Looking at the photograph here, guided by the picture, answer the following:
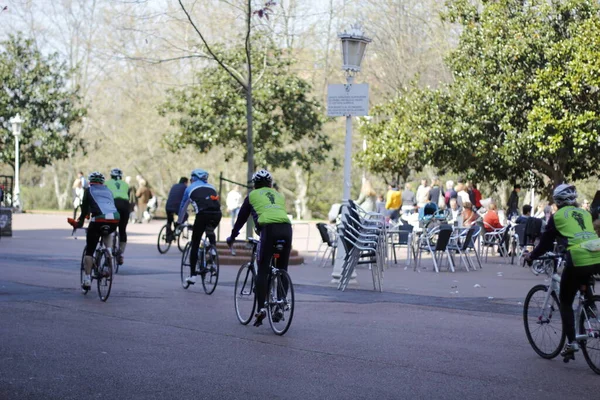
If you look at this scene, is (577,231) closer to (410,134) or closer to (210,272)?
(210,272)

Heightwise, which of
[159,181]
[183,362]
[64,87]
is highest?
[64,87]

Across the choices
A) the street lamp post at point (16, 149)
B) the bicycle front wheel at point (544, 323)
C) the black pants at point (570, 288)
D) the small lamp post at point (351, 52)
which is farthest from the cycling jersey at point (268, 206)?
the street lamp post at point (16, 149)

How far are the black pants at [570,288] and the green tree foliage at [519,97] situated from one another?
58.2ft

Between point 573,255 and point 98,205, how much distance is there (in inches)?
272

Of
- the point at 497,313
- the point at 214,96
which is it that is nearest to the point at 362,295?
the point at 497,313

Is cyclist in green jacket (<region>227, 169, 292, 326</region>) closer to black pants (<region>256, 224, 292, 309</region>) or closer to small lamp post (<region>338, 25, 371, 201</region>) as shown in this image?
black pants (<region>256, 224, 292, 309</region>)

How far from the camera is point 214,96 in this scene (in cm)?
3656

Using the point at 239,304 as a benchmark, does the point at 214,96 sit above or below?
above

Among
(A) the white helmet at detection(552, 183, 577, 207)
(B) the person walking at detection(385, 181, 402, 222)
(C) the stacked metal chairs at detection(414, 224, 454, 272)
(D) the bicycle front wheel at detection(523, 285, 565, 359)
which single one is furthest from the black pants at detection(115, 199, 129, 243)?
(A) the white helmet at detection(552, 183, 577, 207)

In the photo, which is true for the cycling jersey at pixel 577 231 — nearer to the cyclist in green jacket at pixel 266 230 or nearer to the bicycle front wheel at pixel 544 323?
the bicycle front wheel at pixel 544 323

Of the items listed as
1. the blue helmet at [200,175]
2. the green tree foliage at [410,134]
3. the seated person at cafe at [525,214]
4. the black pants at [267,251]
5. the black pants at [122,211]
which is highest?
the green tree foliage at [410,134]

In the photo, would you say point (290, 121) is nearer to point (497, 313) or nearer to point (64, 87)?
point (64, 87)

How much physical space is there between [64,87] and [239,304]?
4136cm

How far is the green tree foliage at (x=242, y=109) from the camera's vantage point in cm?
3650
